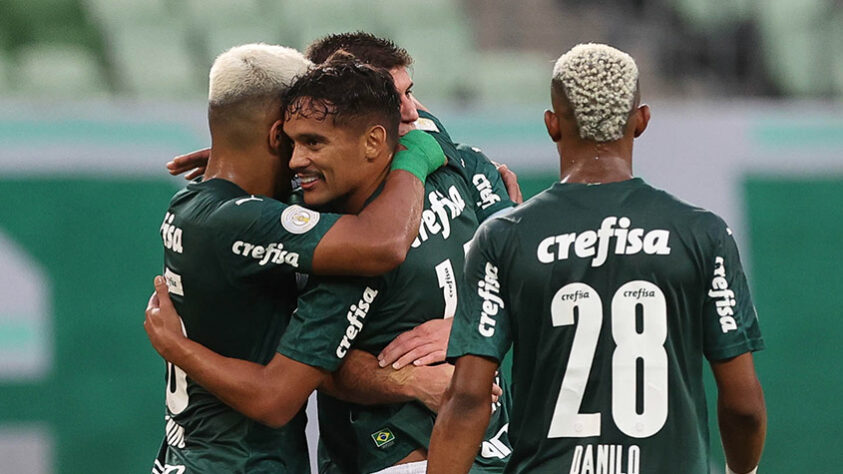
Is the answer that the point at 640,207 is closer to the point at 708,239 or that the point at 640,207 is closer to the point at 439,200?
the point at 708,239

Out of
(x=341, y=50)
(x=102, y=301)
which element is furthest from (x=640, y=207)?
(x=102, y=301)

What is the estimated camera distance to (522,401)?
10.6 feet

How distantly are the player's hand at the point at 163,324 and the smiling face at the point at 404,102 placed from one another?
950 millimetres

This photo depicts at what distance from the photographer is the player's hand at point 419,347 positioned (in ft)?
12.3

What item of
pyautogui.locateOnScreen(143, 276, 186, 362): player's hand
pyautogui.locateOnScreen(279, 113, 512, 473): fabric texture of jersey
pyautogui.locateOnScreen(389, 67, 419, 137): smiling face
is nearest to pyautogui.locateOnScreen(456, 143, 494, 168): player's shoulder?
pyautogui.locateOnScreen(279, 113, 512, 473): fabric texture of jersey

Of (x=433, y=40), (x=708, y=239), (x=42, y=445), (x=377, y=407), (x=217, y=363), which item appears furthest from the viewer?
(x=433, y=40)

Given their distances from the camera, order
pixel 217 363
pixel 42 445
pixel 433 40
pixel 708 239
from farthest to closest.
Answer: pixel 433 40, pixel 42 445, pixel 217 363, pixel 708 239

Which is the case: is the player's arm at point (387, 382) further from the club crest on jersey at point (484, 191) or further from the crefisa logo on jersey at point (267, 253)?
the club crest on jersey at point (484, 191)

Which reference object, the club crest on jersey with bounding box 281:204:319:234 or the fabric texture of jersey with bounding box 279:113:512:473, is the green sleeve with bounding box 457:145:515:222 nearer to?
the fabric texture of jersey with bounding box 279:113:512:473

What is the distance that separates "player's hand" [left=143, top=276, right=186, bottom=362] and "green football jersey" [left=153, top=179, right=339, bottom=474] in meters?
0.04

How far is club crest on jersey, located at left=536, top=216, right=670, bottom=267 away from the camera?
3125 mm

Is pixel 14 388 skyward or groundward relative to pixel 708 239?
groundward

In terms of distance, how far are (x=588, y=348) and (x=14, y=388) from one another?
4.96 metres

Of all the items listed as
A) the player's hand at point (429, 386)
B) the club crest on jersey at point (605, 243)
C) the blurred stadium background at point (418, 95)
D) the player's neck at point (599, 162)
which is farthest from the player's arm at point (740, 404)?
the blurred stadium background at point (418, 95)
